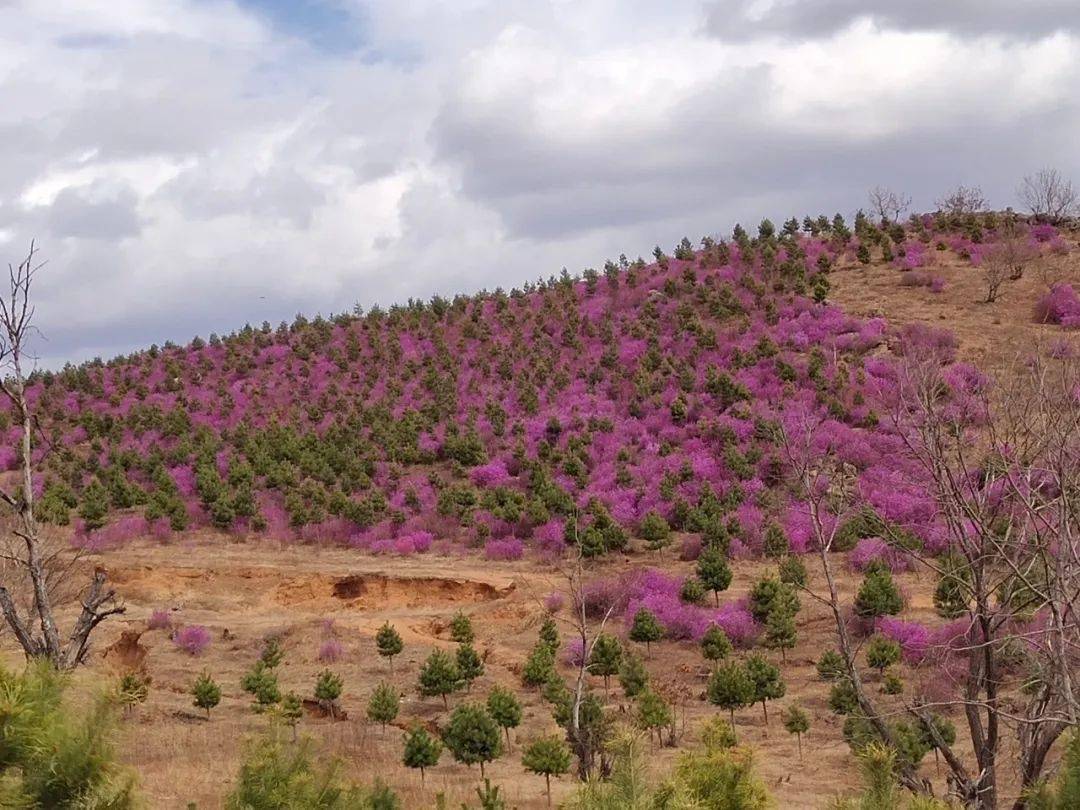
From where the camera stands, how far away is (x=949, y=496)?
312 inches

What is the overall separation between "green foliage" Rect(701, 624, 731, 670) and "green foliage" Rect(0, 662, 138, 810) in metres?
16.3

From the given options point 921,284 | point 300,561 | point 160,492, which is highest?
point 921,284

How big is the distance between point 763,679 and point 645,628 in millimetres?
4157

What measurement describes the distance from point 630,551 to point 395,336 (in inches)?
922

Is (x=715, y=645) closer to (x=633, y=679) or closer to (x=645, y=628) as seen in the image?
(x=645, y=628)

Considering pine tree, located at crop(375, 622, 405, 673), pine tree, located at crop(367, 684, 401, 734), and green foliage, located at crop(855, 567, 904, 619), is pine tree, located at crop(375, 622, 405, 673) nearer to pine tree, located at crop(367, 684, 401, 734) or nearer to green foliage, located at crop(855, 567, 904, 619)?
pine tree, located at crop(367, 684, 401, 734)

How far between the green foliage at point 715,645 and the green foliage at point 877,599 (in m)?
3.13

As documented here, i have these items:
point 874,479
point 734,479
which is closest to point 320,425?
point 734,479

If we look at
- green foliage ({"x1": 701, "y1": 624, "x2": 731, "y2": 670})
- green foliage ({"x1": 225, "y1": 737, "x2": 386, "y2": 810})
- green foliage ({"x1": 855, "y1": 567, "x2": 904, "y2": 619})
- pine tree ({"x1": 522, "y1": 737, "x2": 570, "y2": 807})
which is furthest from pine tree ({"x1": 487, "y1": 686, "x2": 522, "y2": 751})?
green foliage ({"x1": 225, "y1": 737, "x2": 386, "y2": 810})

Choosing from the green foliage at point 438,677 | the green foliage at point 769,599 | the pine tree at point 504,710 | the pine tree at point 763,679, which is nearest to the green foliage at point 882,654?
the pine tree at point 763,679

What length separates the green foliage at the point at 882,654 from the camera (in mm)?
18328

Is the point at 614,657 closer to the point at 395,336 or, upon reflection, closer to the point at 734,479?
the point at 734,479

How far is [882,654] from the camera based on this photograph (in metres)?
18.4

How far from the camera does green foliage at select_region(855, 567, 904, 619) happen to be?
20.5 m
